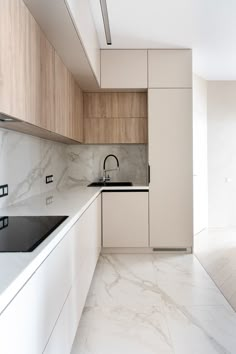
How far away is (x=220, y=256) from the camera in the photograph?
3.91 metres

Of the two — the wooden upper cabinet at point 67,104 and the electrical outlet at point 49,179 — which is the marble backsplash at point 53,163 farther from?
the wooden upper cabinet at point 67,104

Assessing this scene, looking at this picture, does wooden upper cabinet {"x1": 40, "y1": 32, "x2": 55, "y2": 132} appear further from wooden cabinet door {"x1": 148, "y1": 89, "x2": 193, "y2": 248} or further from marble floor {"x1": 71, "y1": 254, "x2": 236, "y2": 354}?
wooden cabinet door {"x1": 148, "y1": 89, "x2": 193, "y2": 248}

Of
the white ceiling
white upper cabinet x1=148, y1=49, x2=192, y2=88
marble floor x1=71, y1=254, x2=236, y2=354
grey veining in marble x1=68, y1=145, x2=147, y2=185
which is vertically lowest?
marble floor x1=71, y1=254, x2=236, y2=354

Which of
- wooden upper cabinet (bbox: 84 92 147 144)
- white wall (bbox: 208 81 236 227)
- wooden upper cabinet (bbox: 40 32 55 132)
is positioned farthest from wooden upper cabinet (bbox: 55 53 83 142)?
white wall (bbox: 208 81 236 227)

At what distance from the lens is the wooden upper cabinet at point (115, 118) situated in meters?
4.24

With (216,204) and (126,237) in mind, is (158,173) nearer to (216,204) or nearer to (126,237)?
(126,237)

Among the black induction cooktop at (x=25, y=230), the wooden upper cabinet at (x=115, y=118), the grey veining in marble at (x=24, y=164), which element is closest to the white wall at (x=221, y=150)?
the wooden upper cabinet at (x=115, y=118)

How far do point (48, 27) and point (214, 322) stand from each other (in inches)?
95.8

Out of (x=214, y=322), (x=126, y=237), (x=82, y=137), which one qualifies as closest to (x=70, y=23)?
(x=82, y=137)

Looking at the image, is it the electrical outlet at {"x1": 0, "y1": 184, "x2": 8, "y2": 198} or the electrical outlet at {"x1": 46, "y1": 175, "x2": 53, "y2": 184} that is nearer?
the electrical outlet at {"x1": 0, "y1": 184, "x2": 8, "y2": 198}

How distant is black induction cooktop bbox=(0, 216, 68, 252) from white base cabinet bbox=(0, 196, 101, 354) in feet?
0.30

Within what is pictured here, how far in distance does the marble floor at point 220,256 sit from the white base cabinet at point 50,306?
1.45m

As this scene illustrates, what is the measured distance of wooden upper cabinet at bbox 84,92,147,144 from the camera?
13.9 feet

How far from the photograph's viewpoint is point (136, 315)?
244 cm
